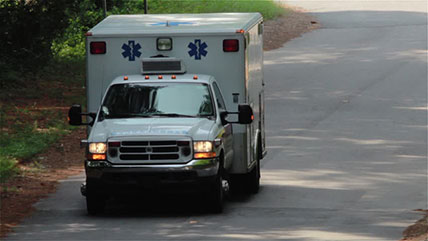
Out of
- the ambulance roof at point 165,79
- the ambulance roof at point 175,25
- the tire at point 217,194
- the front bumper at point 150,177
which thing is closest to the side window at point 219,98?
the ambulance roof at point 165,79

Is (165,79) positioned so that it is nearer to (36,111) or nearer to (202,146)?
(202,146)

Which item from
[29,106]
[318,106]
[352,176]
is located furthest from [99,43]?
[318,106]

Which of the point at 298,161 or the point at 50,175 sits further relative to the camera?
the point at 298,161

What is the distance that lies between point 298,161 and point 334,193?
344 cm

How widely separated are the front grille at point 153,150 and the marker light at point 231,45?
78.1 inches

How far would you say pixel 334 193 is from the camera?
676 inches

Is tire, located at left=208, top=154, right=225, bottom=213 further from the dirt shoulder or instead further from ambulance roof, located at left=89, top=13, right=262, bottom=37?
the dirt shoulder

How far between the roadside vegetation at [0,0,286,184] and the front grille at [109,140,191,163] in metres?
6.16

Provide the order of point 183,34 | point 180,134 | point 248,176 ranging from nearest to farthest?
point 180,134
point 183,34
point 248,176

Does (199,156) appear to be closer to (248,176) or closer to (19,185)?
(248,176)

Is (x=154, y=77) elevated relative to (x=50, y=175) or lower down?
elevated

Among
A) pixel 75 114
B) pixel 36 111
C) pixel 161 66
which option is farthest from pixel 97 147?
pixel 36 111

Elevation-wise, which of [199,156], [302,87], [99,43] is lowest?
[302,87]

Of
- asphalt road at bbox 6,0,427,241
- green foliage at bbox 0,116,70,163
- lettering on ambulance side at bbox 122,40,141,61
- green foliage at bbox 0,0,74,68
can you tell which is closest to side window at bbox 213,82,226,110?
lettering on ambulance side at bbox 122,40,141,61
